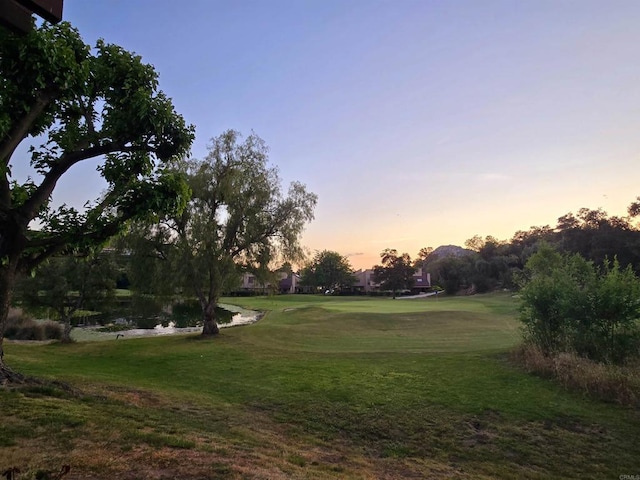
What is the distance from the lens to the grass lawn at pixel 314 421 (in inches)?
210

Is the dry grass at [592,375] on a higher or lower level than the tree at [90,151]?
lower

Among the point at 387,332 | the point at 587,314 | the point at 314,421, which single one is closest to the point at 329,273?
the point at 387,332

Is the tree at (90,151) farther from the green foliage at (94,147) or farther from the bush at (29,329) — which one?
the bush at (29,329)

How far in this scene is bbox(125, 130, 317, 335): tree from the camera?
2084 centimetres

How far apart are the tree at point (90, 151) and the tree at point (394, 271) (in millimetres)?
77986

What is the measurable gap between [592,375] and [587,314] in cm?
234

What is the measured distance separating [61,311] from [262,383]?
1521cm

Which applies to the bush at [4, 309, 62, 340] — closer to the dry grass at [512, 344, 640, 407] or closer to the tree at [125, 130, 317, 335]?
the tree at [125, 130, 317, 335]

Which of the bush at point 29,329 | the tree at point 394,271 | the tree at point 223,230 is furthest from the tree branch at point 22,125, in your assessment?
the tree at point 394,271

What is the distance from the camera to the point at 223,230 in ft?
71.8

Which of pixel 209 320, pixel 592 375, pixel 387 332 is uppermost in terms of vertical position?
pixel 209 320

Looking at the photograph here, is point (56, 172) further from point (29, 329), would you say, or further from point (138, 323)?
point (138, 323)

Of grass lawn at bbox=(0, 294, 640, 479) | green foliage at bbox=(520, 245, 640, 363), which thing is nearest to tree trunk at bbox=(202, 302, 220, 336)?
grass lawn at bbox=(0, 294, 640, 479)

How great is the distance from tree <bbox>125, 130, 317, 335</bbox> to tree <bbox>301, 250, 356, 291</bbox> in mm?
70574
